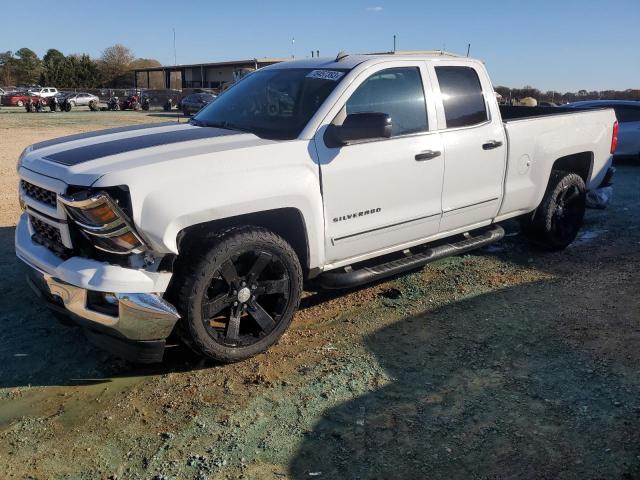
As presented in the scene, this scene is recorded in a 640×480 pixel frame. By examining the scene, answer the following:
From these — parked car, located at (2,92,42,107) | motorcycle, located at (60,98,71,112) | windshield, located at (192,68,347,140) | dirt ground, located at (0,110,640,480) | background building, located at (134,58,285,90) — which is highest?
background building, located at (134,58,285,90)

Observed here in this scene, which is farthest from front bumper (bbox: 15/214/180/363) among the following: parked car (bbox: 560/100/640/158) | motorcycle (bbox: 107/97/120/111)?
motorcycle (bbox: 107/97/120/111)

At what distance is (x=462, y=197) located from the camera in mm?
4797

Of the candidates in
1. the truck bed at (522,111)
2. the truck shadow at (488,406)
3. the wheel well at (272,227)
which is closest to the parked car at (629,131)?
the truck bed at (522,111)

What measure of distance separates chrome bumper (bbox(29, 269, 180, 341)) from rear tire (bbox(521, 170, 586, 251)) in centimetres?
405

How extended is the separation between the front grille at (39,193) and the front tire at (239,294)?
2.91ft

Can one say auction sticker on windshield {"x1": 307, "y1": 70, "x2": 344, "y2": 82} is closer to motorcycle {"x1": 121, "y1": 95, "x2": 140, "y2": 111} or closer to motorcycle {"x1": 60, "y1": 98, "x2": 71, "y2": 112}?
motorcycle {"x1": 60, "y1": 98, "x2": 71, "y2": 112}

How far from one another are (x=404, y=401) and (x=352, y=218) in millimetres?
1322

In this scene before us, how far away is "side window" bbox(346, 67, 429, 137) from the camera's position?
419 centimetres

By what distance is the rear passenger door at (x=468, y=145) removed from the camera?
182 inches

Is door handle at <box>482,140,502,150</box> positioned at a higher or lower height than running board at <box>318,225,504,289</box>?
higher

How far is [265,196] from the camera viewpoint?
3.52 metres

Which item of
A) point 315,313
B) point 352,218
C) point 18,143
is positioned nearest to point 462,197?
point 352,218

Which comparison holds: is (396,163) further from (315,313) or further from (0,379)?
(0,379)

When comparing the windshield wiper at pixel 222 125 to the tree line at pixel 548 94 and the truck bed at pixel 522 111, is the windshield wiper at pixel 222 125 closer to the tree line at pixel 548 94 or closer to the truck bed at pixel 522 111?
the truck bed at pixel 522 111
